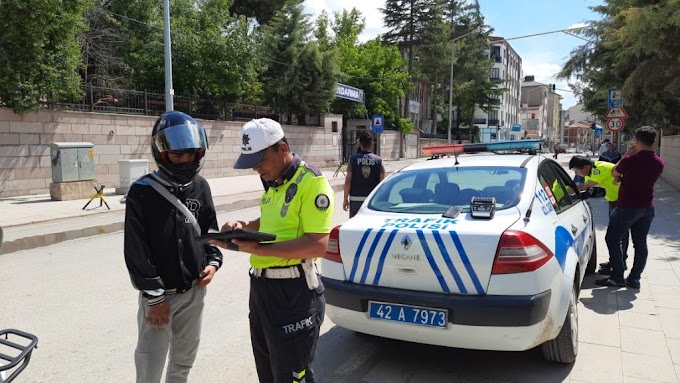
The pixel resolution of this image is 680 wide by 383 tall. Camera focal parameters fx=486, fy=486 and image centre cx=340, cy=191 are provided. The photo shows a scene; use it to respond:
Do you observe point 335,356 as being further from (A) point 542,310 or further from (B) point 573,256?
(B) point 573,256

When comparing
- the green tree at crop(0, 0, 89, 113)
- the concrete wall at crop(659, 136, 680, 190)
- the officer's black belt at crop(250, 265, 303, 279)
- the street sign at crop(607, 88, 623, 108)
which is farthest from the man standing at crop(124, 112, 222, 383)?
the concrete wall at crop(659, 136, 680, 190)

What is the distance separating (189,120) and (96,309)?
10.8ft

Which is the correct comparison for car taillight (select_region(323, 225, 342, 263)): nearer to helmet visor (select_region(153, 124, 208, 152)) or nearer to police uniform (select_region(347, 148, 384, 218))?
helmet visor (select_region(153, 124, 208, 152))

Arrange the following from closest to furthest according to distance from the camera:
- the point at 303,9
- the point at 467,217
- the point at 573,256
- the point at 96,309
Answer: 1. the point at 467,217
2. the point at 573,256
3. the point at 96,309
4. the point at 303,9

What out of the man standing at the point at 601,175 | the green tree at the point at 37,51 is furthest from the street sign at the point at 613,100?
the green tree at the point at 37,51

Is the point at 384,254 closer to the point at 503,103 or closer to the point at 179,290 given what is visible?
the point at 179,290

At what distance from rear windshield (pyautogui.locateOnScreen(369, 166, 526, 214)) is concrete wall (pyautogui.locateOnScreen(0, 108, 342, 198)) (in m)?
12.6

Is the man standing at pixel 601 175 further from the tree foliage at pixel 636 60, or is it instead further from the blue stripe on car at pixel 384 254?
the tree foliage at pixel 636 60

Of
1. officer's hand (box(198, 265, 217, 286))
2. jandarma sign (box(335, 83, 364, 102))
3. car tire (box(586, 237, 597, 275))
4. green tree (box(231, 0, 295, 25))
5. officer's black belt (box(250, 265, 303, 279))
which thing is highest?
green tree (box(231, 0, 295, 25))

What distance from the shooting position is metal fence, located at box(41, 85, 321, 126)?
1524cm

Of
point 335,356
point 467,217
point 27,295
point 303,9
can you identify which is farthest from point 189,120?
point 303,9

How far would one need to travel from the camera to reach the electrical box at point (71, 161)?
12.5 meters

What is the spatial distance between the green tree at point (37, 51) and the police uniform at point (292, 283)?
1315cm

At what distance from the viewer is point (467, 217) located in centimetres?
337
